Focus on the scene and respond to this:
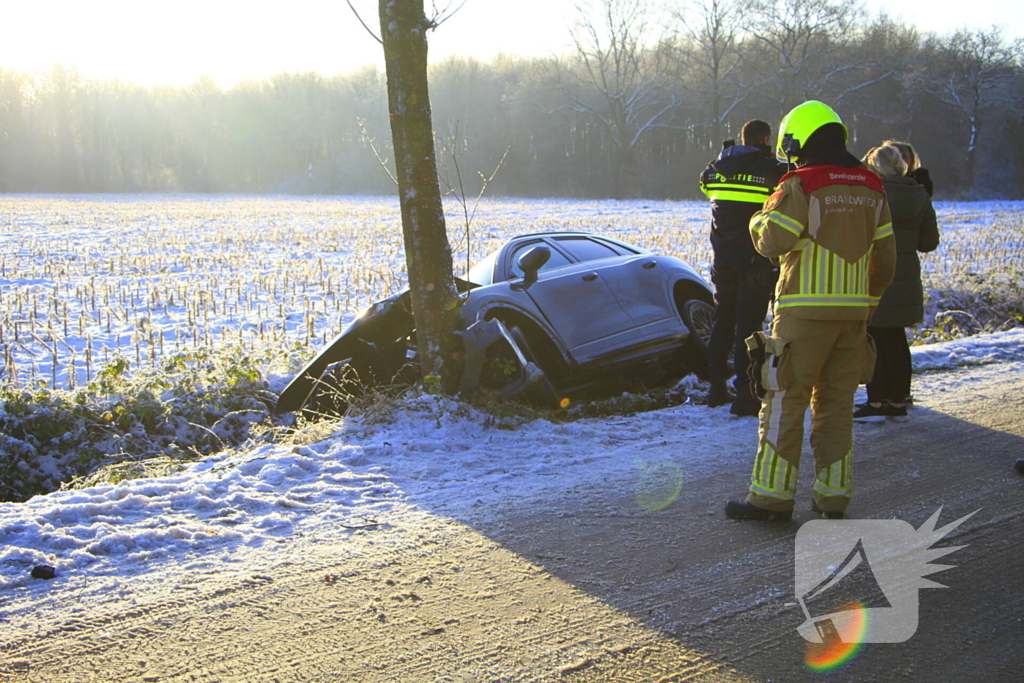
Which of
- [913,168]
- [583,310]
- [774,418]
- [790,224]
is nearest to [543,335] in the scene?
[583,310]

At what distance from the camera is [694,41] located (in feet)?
169

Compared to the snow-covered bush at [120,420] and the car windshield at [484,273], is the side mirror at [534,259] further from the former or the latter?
the snow-covered bush at [120,420]

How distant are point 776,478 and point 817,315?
762 millimetres

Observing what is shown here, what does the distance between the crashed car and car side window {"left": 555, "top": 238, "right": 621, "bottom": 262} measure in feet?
0.10

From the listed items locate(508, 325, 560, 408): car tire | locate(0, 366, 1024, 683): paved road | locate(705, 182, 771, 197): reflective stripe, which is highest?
locate(705, 182, 771, 197): reflective stripe

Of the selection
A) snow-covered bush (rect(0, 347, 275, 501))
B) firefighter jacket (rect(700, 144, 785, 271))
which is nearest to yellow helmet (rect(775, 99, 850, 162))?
firefighter jacket (rect(700, 144, 785, 271))

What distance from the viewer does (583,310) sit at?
621 centimetres

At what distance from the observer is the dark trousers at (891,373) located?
5453 mm

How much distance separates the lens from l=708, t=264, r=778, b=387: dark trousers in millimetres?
5426

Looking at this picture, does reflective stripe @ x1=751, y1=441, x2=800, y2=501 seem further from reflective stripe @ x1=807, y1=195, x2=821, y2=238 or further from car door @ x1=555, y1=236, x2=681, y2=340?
car door @ x1=555, y1=236, x2=681, y2=340

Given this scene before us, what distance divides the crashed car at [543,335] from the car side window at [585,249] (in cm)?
3

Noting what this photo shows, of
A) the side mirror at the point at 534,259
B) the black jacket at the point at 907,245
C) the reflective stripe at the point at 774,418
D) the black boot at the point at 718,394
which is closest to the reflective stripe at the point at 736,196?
the black jacket at the point at 907,245

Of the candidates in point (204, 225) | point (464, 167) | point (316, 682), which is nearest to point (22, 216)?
point (204, 225)

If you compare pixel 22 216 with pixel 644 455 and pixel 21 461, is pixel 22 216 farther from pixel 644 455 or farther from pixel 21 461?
pixel 644 455
